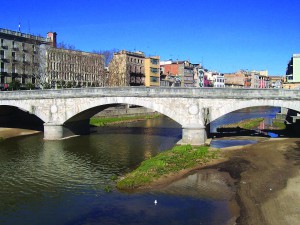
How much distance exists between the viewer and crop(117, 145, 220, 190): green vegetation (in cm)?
2777

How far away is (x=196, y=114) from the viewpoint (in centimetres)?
4397

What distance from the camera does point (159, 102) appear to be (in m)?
46.0

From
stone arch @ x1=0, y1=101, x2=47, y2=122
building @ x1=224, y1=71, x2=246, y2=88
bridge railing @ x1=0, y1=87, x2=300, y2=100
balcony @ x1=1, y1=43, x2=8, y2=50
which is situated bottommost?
stone arch @ x1=0, y1=101, x2=47, y2=122

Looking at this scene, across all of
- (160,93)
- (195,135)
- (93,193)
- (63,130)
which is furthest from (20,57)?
(93,193)

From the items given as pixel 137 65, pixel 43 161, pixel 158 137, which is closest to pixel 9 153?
pixel 43 161

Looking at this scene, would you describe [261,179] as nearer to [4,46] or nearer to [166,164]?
[166,164]

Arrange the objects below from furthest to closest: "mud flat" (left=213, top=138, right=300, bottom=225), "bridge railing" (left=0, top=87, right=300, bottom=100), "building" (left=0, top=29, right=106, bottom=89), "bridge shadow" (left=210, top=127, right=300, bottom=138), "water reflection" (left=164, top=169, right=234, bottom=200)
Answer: "building" (left=0, top=29, right=106, bottom=89), "bridge shadow" (left=210, top=127, right=300, bottom=138), "bridge railing" (left=0, top=87, right=300, bottom=100), "water reflection" (left=164, top=169, right=234, bottom=200), "mud flat" (left=213, top=138, right=300, bottom=225)

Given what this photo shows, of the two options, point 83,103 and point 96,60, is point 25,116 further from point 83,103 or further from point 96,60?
point 96,60

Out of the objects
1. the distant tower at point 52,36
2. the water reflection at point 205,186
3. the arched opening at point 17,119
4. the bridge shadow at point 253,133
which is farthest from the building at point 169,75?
the water reflection at point 205,186

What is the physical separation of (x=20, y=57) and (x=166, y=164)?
67.9 m

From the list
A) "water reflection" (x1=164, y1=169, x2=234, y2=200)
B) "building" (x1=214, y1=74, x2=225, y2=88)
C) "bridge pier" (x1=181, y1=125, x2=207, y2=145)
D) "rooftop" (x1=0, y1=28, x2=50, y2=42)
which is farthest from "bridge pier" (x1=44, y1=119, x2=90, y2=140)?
"building" (x1=214, y1=74, x2=225, y2=88)

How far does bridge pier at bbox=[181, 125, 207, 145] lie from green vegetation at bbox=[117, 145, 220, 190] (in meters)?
3.23

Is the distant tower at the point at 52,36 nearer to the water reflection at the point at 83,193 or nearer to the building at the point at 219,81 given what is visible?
the water reflection at the point at 83,193

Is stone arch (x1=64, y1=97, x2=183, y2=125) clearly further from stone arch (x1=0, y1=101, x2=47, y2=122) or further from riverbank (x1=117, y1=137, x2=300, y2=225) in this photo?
riverbank (x1=117, y1=137, x2=300, y2=225)
